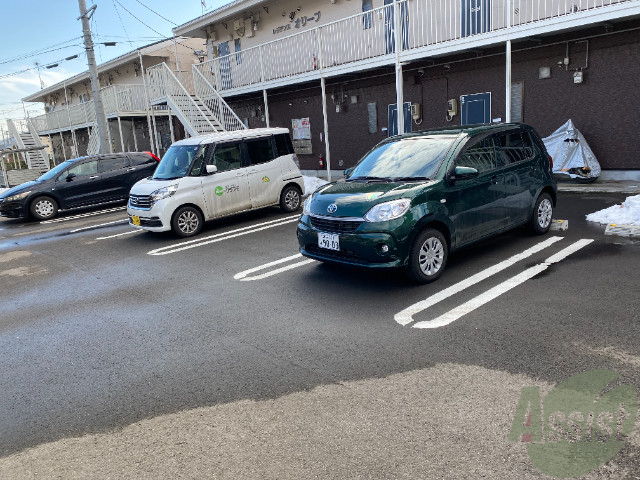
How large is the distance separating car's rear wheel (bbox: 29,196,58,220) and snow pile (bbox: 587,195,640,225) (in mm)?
12793

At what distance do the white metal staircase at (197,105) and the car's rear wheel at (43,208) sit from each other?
496cm

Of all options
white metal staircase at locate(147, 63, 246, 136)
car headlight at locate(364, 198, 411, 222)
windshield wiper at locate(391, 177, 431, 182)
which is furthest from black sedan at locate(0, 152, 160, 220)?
car headlight at locate(364, 198, 411, 222)

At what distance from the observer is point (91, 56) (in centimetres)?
1755

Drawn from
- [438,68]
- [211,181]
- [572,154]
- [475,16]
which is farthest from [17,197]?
[572,154]

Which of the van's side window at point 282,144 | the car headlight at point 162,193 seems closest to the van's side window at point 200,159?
the car headlight at point 162,193

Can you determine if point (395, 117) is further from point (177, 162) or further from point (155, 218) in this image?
point (155, 218)

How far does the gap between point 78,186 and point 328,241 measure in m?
10.6

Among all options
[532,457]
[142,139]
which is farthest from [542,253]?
[142,139]

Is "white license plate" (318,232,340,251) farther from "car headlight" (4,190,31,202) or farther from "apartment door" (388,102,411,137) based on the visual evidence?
"car headlight" (4,190,31,202)

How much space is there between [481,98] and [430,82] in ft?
5.79

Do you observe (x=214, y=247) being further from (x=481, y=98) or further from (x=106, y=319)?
(x=481, y=98)

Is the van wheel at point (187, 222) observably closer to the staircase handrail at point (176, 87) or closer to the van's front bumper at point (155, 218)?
the van's front bumper at point (155, 218)

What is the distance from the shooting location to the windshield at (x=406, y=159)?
19.4ft

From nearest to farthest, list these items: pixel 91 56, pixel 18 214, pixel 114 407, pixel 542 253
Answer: pixel 114 407
pixel 542 253
pixel 18 214
pixel 91 56
